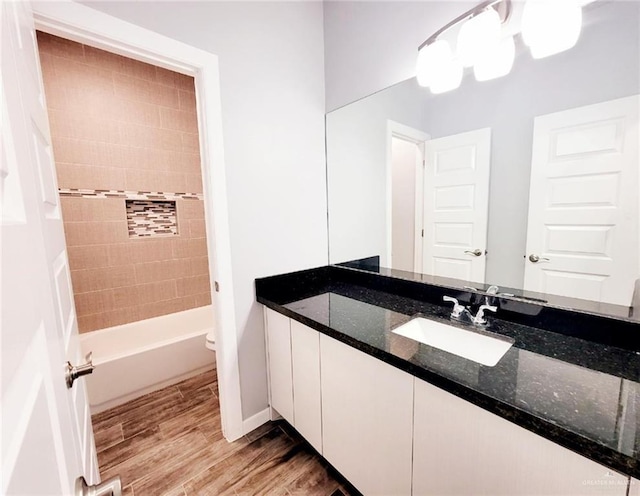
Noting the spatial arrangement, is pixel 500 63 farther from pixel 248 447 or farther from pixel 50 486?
pixel 248 447

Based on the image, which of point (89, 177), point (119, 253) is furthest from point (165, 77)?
point (119, 253)

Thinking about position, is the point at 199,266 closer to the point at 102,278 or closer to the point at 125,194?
the point at 102,278

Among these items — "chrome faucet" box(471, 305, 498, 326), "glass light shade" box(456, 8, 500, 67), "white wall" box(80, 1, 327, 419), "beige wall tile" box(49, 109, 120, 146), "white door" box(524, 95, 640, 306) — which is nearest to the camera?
"white door" box(524, 95, 640, 306)

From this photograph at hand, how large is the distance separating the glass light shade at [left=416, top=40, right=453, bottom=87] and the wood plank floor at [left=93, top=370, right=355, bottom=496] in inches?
75.9

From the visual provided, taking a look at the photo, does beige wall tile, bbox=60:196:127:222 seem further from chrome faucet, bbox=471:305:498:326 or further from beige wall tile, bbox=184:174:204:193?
chrome faucet, bbox=471:305:498:326

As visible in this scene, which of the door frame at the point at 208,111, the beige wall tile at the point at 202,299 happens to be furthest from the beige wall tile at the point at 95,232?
the door frame at the point at 208,111

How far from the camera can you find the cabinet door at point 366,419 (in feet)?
3.18

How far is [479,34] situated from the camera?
1.09 metres

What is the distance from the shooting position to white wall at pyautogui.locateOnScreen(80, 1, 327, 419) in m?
1.40

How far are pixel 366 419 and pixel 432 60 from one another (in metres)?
1.52

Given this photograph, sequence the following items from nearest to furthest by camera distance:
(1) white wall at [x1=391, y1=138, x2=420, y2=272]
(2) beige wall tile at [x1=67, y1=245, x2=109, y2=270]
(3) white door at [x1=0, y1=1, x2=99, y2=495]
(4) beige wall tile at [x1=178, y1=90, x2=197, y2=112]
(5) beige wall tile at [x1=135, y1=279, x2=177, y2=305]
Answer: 1. (3) white door at [x1=0, y1=1, x2=99, y2=495]
2. (1) white wall at [x1=391, y1=138, x2=420, y2=272]
3. (2) beige wall tile at [x1=67, y1=245, x2=109, y2=270]
4. (5) beige wall tile at [x1=135, y1=279, x2=177, y2=305]
5. (4) beige wall tile at [x1=178, y1=90, x2=197, y2=112]

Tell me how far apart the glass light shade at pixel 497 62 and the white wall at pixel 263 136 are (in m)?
0.93

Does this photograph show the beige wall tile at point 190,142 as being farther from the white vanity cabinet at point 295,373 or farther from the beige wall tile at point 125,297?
the white vanity cabinet at point 295,373

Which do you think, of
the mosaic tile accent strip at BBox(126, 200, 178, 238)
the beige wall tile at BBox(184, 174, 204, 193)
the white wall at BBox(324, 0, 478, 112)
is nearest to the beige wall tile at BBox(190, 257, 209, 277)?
the mosaic tile accent strip at BBox(126, 200, 178, 238)
